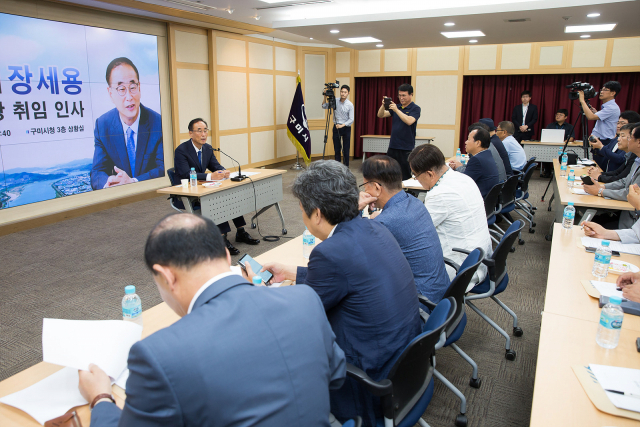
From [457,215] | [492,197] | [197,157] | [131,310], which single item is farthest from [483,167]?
[131,310]

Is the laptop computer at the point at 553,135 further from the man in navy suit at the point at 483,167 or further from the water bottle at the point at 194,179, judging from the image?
the water bottle at the point at 194,179

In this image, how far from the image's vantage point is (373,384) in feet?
4.67

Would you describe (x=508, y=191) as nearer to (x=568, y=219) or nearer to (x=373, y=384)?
(x=568, y=219)

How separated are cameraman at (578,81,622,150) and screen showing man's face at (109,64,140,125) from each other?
6.52m

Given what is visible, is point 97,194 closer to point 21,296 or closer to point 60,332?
point 21,296

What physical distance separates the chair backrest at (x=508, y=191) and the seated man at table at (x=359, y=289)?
10.3 ft

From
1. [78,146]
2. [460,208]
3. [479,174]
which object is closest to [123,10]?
[78,146]

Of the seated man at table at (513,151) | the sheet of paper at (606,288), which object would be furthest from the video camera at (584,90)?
the sheet of paper at (606,288)

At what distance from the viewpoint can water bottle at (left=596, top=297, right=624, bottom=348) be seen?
1.55m

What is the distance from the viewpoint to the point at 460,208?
2701 mm

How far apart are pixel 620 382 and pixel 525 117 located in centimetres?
880

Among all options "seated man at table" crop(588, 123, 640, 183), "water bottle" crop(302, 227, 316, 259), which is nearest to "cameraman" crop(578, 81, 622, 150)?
"seated man at table" crop(588, 123, 640, 183)

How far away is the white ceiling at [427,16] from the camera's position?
16.9ft

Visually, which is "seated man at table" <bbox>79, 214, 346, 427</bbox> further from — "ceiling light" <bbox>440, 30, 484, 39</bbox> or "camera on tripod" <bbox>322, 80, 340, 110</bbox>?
"camera on tripod" <bbox>322, 80, 340, 110</bbox>
